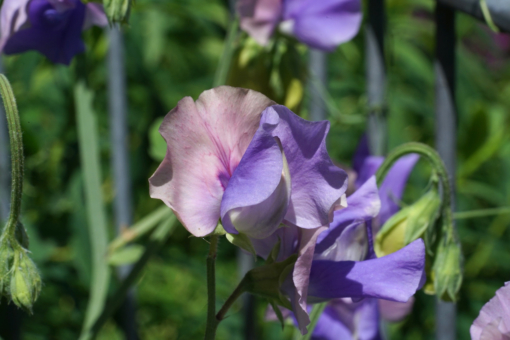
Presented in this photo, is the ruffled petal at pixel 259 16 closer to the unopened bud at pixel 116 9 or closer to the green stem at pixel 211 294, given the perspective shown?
the unopened bud at pixel 116 9

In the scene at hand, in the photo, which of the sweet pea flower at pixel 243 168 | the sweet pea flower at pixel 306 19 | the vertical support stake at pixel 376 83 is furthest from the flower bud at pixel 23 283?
the vertical support stake at pixel 376 83

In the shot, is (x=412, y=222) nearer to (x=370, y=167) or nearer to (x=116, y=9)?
(x=370, y=167)

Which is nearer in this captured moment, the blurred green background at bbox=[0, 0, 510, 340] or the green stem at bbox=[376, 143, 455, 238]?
the green stem at bbox=[376, 143, 455, 238]

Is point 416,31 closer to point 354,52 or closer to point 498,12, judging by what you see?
point 354,52

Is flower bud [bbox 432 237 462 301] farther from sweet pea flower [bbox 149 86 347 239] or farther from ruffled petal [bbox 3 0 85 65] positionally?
ruffled petal [bbox 3 0 85 65]

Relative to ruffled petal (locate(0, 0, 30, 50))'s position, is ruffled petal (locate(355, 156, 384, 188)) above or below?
below

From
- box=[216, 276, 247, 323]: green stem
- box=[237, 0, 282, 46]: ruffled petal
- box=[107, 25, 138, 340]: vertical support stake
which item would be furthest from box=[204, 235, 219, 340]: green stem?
box=[107, 25, 138, 340]: vertical support stake
